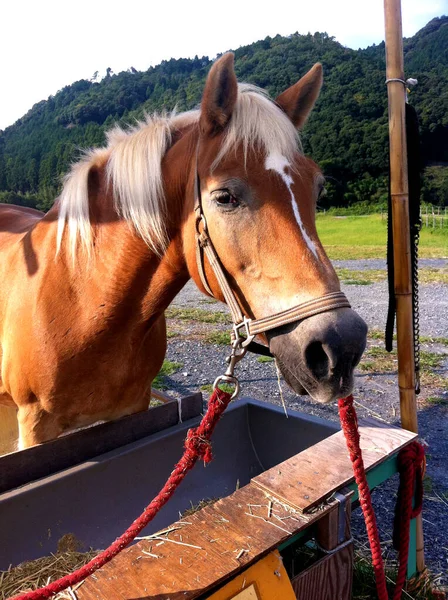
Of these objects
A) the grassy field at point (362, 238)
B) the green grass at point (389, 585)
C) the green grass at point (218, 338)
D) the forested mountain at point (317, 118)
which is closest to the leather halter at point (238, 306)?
the green grass at point (389, 585)

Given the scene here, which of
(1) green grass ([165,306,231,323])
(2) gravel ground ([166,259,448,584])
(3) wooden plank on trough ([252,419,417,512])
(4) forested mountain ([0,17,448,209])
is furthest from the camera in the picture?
(4) forested mountain ([0,17,448,209])

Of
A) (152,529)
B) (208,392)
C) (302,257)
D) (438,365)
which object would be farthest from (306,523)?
(438,365)

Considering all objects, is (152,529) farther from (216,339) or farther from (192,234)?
(216,339)

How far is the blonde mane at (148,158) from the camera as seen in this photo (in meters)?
1.71

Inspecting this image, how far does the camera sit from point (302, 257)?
151cm

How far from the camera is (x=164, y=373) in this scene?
19.0 ft

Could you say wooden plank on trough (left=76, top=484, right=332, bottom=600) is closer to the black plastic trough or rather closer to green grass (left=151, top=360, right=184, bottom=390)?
the black plastic trough

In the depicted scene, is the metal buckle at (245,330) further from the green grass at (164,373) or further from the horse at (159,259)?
the green grass at (164,373)

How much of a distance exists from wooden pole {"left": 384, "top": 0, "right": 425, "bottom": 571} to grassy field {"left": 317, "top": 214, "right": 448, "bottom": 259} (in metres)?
16.5

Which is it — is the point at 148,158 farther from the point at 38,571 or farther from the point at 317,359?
the point at 38,571

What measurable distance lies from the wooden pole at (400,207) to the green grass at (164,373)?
11.9 feet

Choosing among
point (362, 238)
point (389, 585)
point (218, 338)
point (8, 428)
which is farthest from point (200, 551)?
point (362, 238)

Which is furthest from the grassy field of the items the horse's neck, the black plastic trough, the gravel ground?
the horse's neck

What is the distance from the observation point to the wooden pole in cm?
194
